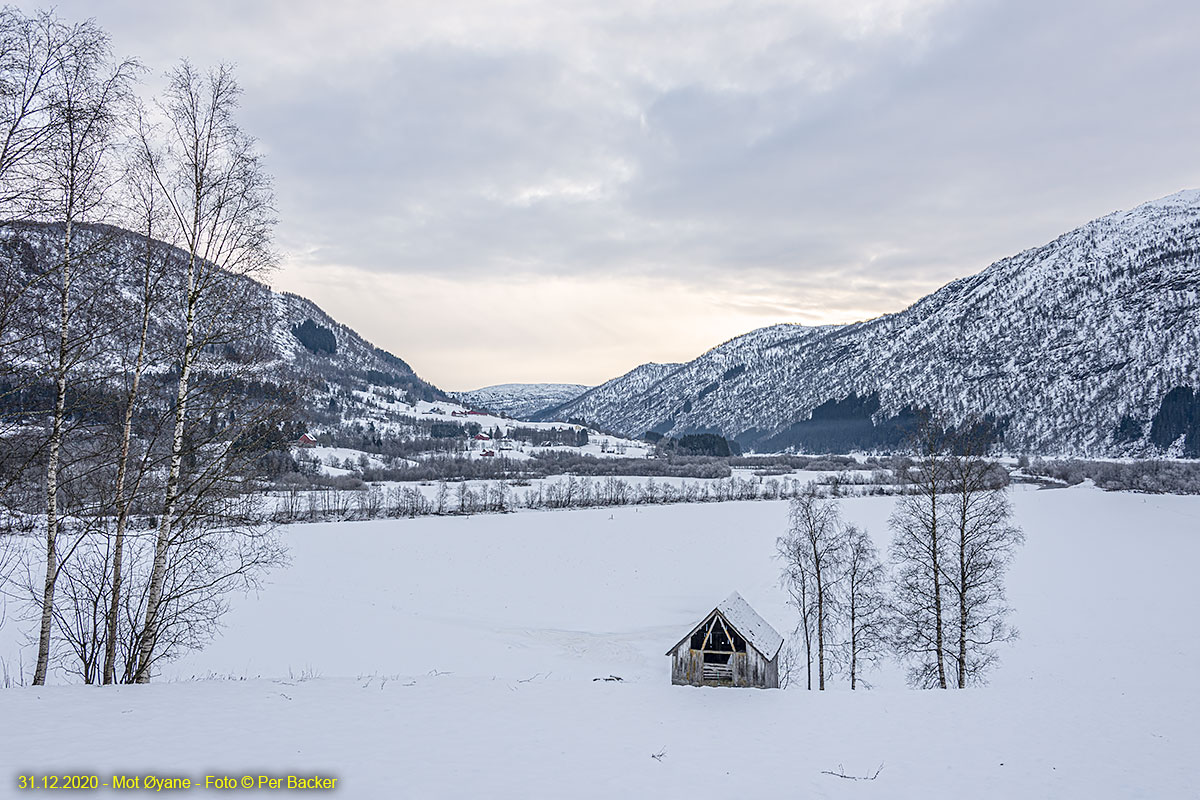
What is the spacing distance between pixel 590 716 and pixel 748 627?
51.8ft

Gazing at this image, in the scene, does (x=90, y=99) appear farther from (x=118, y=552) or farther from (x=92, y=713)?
(x=92, y=713)

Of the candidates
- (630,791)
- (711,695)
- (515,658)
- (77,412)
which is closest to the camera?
(630,791)

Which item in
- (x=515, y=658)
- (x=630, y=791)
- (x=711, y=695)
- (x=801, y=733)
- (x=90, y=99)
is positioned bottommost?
(x=515, y=658)

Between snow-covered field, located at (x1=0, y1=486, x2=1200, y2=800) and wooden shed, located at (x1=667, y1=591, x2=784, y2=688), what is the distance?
330 centimetres

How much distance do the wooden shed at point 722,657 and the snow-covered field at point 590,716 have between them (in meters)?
3.30

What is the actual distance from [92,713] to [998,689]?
21.9 m

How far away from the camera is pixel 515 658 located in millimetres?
31875

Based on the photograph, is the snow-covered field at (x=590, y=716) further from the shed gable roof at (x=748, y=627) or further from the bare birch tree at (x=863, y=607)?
the shed gable roof at (x=748, y=627)

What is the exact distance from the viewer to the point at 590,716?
43.1 ft

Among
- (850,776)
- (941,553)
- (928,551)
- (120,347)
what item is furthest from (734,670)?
(120,347)

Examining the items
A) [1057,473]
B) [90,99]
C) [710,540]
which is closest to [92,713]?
[90,99]

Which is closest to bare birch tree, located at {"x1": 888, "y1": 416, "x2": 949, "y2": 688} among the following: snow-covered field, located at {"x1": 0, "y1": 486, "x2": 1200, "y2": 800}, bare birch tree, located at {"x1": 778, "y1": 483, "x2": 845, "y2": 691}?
snow-covered field, located at {"x1": 0, "y1": 486, "x2": 1200, "y2": 800}

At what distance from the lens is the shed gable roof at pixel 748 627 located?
26016 millimetres

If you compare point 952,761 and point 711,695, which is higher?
point 952,761
